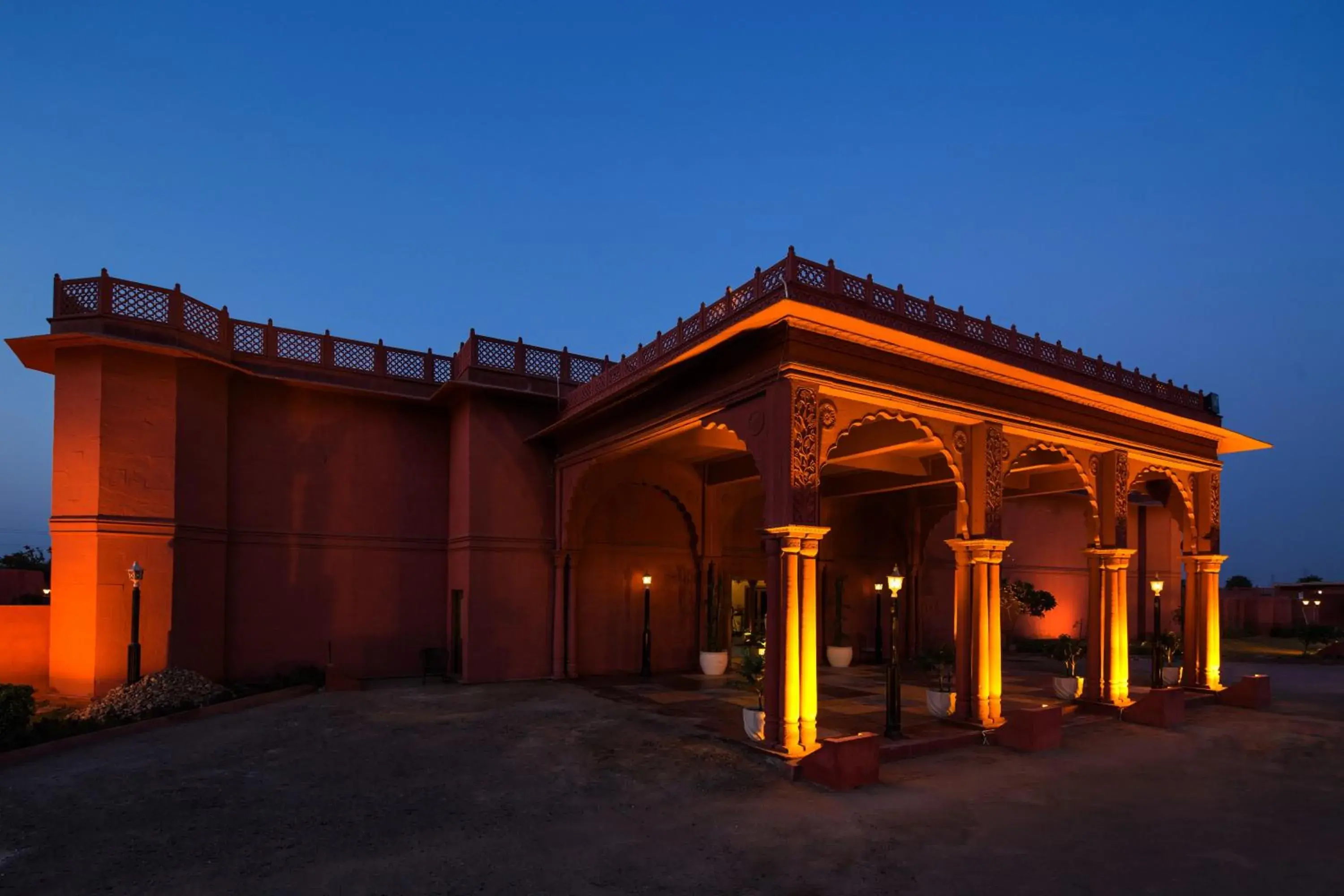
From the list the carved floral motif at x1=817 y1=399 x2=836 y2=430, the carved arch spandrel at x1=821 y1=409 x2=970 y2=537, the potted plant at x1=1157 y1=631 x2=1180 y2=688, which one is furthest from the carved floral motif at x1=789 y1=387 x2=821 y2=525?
the potted plant at x1=1157 y1=631 x2=1180 y2=688

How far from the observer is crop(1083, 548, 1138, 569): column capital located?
14898 mm

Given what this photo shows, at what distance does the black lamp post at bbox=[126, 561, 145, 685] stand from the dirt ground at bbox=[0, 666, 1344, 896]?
6.35 feet

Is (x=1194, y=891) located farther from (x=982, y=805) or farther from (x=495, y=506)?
(x=495, y=506)

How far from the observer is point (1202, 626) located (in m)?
17.3

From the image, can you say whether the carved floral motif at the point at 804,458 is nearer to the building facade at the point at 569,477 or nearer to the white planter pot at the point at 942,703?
the building facade at the point at 569,477

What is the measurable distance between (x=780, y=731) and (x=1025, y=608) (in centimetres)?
2138

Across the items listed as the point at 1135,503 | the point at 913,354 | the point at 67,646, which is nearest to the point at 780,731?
the point at 913,354

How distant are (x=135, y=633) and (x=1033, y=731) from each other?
14961 millimetres

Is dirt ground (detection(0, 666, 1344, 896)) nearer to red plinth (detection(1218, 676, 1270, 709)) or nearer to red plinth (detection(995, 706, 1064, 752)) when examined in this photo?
red plinth (detection(995, 706, 1064, 752))

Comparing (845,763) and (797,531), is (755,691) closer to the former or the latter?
(845,763)

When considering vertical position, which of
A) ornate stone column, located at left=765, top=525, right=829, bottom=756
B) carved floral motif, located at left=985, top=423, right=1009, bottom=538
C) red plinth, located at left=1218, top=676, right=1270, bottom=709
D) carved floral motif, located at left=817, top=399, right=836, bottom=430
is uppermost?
carved floral motif, located at left=817, top=399, right=836, bottom=430

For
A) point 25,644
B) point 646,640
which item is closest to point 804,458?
point 646,640

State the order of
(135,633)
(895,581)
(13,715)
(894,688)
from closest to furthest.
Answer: (13,715) < (894,688) < (895,581) < (135,633)

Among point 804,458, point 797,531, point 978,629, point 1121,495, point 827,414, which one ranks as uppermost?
point 827,414
